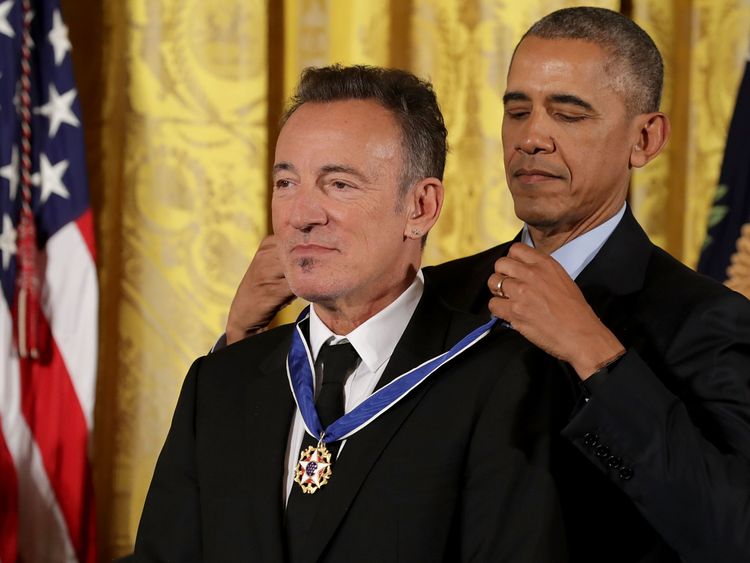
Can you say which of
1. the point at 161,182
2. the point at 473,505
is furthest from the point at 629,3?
the point at 473,505

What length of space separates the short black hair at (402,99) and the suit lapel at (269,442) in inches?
12.9

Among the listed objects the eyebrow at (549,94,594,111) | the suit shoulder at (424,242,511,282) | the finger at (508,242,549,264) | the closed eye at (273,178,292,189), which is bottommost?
the suit shoulder at (424,242,511,282)

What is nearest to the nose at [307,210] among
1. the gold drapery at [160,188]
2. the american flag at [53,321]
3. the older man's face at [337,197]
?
the older man's face at [337,197]

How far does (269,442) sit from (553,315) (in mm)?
440

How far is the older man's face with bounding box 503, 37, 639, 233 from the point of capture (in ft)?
6.62

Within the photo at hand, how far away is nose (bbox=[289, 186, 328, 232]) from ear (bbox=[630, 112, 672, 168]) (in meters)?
0.73

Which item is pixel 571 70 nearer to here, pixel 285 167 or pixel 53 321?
pixel 285 167

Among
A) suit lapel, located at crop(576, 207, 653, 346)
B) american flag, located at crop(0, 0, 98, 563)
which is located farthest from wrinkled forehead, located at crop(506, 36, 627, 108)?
american flag, located at crop(0, 0, 98, 563)

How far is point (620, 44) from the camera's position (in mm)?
2033

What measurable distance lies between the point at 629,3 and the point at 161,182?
4.91ft

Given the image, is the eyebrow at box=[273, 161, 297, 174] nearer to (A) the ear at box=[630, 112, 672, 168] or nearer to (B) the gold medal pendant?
(B) the gold medal pendant

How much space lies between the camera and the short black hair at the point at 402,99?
1.64 metres

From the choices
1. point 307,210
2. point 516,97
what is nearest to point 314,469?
point 307,210

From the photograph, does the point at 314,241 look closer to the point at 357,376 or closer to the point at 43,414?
the point at 357,376
